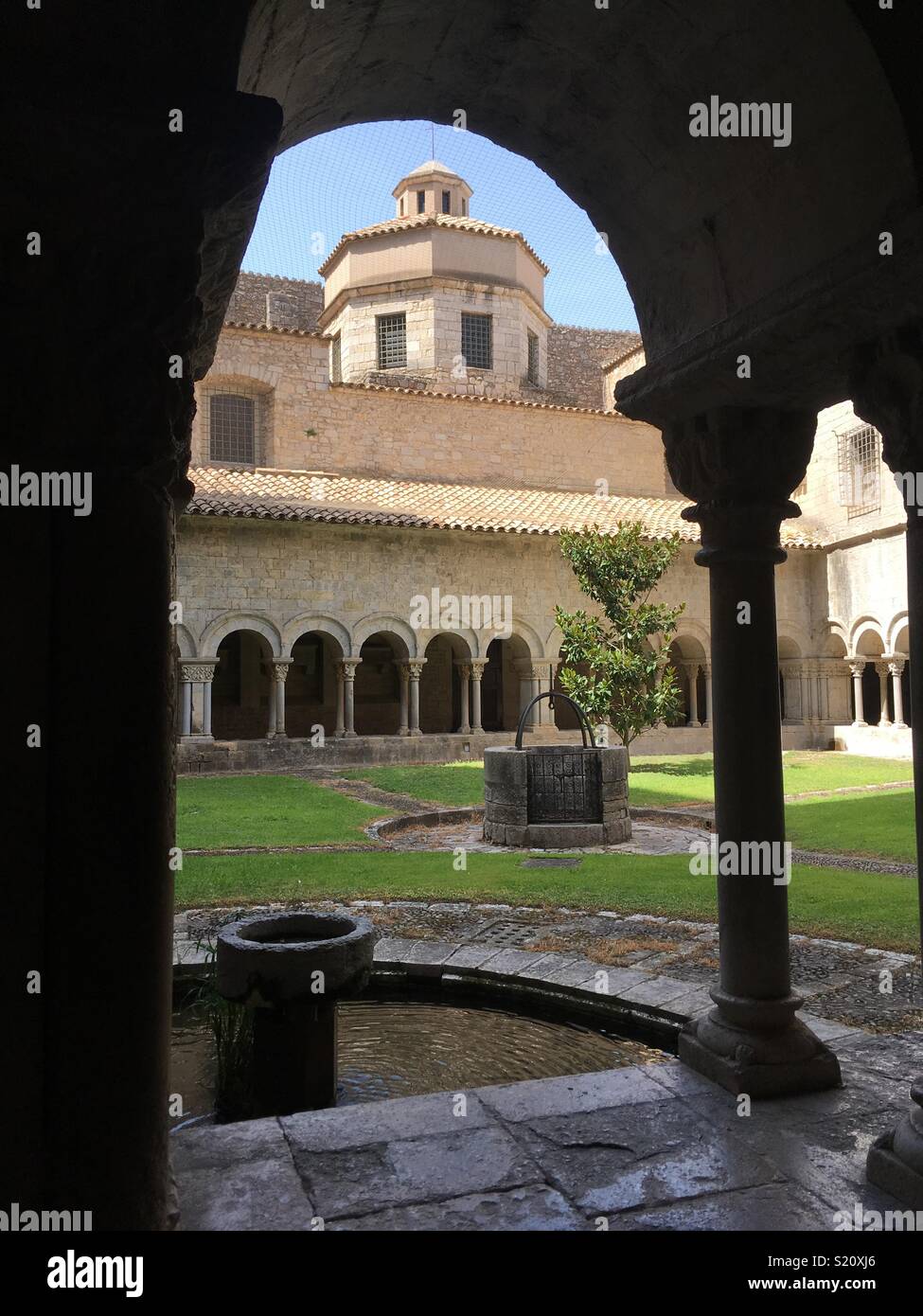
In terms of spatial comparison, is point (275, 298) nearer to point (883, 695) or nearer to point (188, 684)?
point (188, 684)

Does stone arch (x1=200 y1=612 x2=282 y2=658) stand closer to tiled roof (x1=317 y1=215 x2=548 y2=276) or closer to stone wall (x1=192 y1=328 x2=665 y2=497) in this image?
stone wall (x1=192 y1=328 x2=665 y2=497)

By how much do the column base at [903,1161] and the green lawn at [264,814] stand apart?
6.17m

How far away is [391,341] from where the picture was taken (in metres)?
26.3

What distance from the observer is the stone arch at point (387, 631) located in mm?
18828

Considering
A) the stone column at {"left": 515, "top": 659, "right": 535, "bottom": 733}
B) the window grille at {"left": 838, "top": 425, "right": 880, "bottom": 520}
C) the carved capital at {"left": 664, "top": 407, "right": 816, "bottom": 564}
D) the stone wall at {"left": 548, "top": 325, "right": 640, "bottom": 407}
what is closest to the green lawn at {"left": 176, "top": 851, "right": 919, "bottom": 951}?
the carved capital at {"left": 664, "top": 407, "right": 816, "bottom": 564}

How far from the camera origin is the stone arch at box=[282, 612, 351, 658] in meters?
18.2

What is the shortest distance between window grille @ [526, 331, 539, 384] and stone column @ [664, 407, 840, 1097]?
25.2 m

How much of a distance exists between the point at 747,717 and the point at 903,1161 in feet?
4.58

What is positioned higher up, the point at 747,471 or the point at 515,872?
the point at 747,471

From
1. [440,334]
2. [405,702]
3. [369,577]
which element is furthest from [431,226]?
[405,702]

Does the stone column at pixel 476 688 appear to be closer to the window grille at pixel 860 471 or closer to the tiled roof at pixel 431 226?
the window grille at pixel 860 471

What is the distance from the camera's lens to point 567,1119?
109 inches

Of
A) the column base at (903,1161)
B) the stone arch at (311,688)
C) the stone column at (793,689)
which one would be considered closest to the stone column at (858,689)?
the stone column at (793,689)
